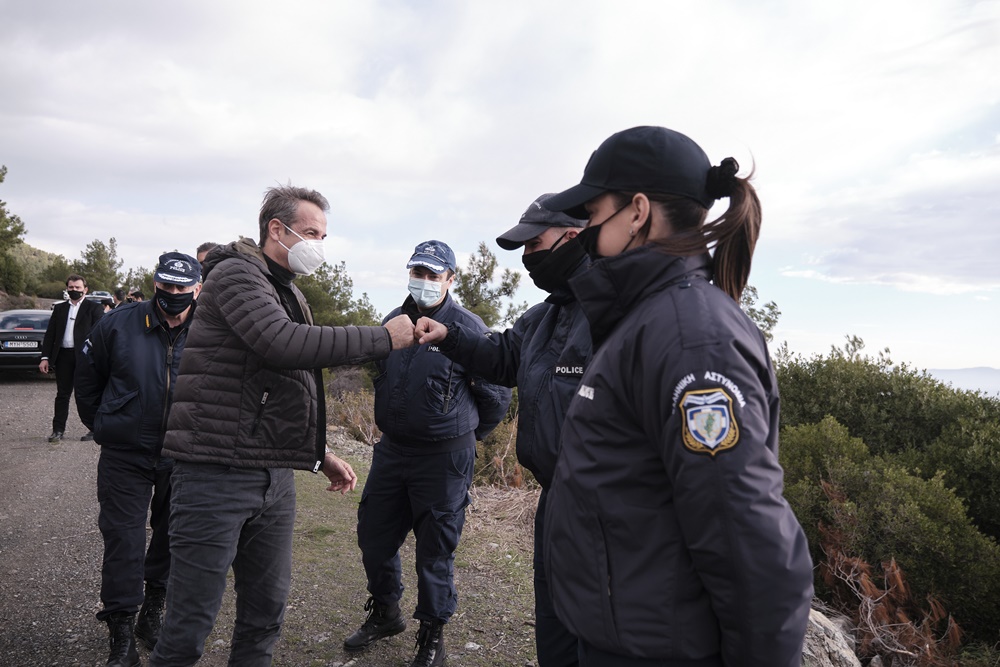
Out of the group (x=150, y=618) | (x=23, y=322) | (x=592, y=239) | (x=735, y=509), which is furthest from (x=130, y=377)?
(x=23, y=322)

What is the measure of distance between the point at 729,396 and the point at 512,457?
6991 mm

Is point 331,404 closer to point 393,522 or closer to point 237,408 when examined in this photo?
point 393,522

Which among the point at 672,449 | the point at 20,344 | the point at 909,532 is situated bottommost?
the point at 909,532

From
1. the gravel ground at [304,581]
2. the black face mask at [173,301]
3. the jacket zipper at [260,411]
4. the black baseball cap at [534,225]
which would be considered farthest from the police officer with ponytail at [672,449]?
the black face mask at [173,301]

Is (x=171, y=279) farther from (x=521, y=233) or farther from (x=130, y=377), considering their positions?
(x=521, y=233)

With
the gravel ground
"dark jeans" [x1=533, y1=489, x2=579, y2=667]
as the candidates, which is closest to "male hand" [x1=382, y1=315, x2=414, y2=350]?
"dark jeans" [x1=533, y1=489, x2=579, y2=667]

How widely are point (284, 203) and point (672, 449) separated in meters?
2.26

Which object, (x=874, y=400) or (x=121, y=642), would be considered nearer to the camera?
(x=121, y=642)

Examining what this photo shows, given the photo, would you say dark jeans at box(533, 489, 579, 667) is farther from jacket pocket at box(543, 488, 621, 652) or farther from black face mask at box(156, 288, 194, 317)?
black face mask at box(156, 288, 194, 317)

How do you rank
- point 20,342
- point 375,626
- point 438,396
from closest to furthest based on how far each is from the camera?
point 438,396 → point 375,626 → point 20,342

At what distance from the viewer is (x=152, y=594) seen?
4359mm

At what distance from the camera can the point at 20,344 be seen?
15.7 metres

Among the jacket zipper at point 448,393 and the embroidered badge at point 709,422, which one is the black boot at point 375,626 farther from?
the embroidered badge at point 709,422

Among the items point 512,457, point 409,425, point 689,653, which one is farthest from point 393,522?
point 512,457
